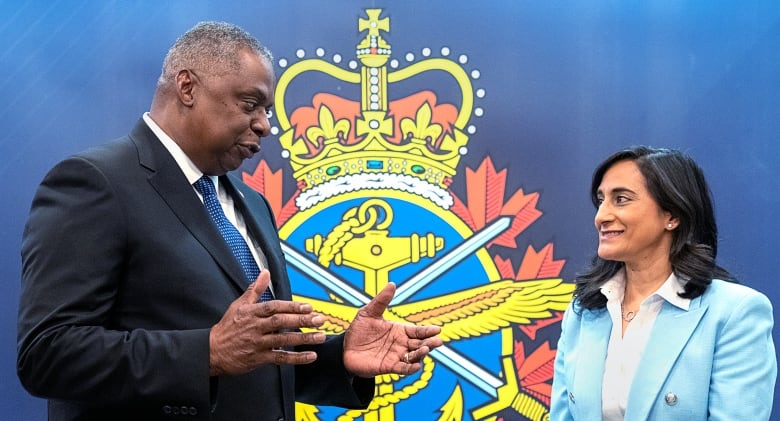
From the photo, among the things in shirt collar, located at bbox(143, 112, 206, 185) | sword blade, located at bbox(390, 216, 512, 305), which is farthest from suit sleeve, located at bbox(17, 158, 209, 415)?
sword blade, located at bbox(390, 216, 512, 305)

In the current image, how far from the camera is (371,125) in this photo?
325 cm

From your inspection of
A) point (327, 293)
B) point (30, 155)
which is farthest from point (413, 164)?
point (30, 155)

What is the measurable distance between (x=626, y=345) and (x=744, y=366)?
0.34 m

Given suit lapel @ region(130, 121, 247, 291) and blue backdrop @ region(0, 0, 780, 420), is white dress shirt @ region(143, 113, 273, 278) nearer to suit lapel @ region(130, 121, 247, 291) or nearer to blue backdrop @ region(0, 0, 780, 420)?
suit lapel @ region(130, 121, 247, 291)

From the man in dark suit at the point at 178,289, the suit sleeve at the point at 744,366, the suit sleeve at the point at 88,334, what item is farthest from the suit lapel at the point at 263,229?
the suit sleeve at the point at 744,366

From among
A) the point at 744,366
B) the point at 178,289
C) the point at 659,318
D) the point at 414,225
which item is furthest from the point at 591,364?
the point at 178,289

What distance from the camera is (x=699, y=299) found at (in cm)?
247

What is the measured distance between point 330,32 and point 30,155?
1.30 meters

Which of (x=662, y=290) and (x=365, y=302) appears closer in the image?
(x=662, y=290)

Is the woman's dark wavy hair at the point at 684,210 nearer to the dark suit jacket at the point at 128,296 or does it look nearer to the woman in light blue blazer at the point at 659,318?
the woman in light blue blazer at the point at 659,318

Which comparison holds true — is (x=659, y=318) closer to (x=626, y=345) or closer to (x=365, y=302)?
(x=626, y=345)

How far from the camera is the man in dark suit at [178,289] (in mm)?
A: 1571

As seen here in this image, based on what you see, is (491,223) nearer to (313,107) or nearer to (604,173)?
(604,173)

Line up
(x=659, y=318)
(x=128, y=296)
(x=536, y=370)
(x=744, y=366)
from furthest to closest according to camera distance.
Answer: (x=536, y=370)
(x=659, y=318)
(x=744, y=366)
(x=128, y=296)
